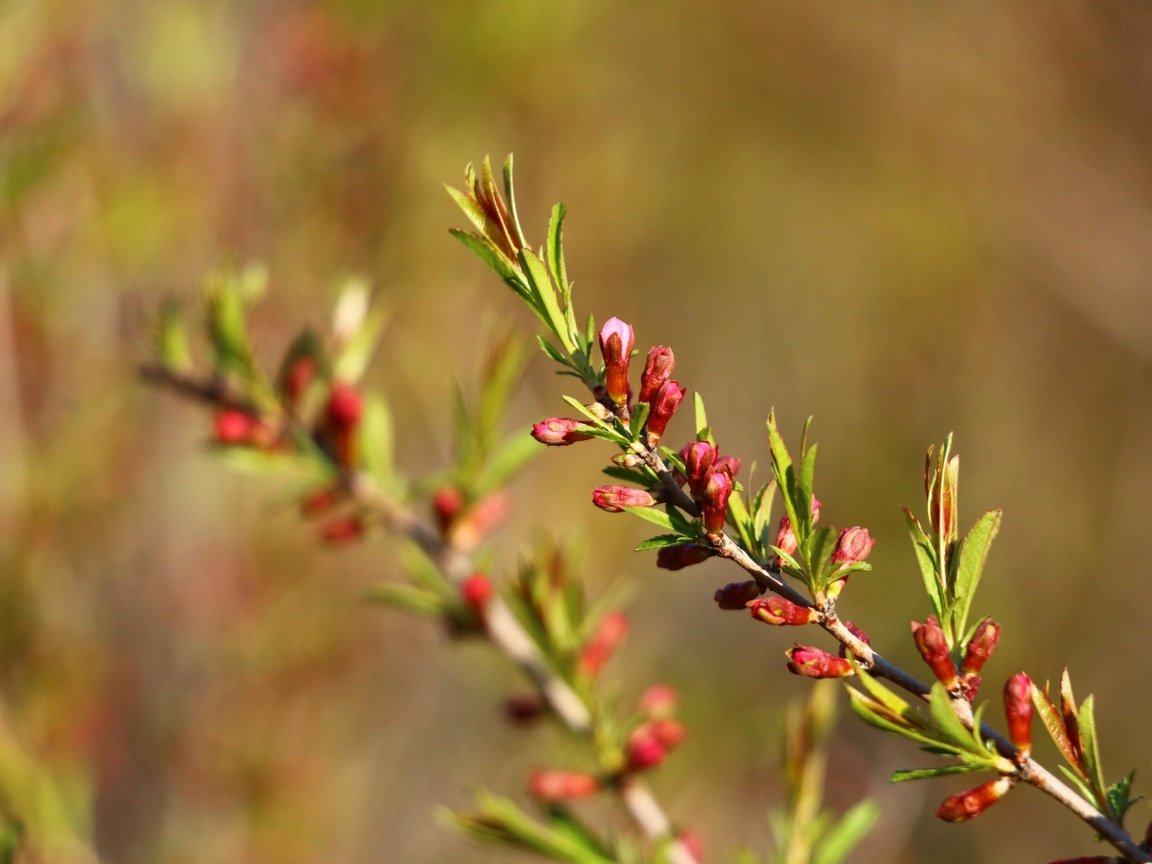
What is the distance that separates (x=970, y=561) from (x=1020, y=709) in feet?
0.22

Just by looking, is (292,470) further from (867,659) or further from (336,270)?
(336,270)

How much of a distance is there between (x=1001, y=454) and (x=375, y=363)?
6.13 ft

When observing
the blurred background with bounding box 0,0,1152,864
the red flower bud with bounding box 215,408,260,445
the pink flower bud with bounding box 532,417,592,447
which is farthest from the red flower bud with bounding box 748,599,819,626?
the red flower bud with bounding box 215,408,260,445

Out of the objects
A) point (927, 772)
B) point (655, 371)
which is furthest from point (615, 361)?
point (927, 772)

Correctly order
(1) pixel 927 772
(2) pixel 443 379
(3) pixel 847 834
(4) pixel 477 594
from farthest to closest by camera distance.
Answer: (2) pixel 443 379
(4) pixel 477 594
(3) pixel 847 834
(1) pixel 927 772

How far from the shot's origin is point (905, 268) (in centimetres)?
313

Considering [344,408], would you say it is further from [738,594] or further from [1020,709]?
[1020,709]

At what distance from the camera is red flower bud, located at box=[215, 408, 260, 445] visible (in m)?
0.78

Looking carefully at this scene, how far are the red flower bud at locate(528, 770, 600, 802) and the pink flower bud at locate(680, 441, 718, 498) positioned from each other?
361 mm

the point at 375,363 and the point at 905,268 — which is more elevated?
the point at 905,268

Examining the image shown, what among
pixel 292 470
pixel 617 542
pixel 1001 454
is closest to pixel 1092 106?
pixel 1001 454

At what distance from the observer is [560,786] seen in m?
0.72

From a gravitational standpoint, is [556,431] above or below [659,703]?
above

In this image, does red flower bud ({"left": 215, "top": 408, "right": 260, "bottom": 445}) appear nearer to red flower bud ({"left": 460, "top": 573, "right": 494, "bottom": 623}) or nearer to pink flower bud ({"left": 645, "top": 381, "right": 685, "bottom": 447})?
red flower bud ({"left": 460, "top": 573, "right": 494, "bottom": 623})
